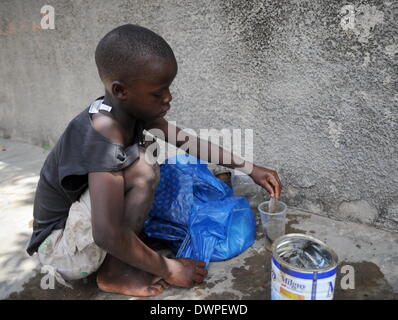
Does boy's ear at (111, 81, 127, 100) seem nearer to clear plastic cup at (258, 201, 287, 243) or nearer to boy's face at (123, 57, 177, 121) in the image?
boy's face at (123, 57, 177, 121)

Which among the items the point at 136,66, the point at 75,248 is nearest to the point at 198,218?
the point at 75,248

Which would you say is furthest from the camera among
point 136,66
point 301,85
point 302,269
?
point 301,85

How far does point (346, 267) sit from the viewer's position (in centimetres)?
169

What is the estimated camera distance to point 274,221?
1847mm

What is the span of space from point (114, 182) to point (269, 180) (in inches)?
29.2

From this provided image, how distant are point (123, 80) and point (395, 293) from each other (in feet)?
4.72

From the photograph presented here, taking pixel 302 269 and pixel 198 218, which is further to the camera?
pixel 198 218

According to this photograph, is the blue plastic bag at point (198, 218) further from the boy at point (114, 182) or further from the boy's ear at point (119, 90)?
the boy's ear at point (119, 90)

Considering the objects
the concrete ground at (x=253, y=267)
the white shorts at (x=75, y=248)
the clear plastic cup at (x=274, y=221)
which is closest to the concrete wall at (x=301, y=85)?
the concrete ground at (x=253, y=267)

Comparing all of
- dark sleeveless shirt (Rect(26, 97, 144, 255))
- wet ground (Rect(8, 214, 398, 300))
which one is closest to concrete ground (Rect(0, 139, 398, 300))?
wet ground (Rect(8, 214, 398, 300))

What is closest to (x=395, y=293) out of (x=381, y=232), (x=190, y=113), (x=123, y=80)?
(x=381, y=232)

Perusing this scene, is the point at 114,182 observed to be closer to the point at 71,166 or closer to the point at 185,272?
the point at 71,166

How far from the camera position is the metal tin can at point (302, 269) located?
1185 millimetres

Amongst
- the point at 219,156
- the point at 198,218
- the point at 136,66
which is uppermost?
the point at 136,66
